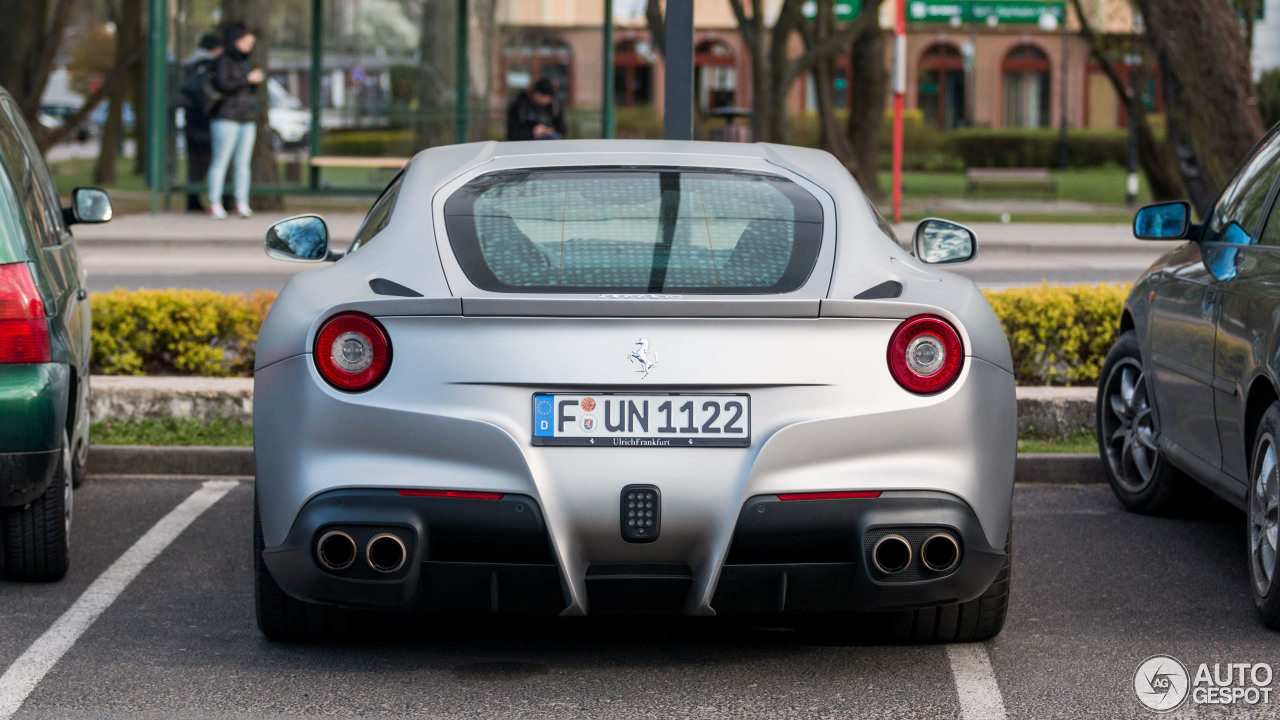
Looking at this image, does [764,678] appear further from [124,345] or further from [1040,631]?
[124,345]

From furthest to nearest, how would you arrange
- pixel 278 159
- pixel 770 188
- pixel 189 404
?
pixel 278 159, pixel 189 404, pixel 770 188

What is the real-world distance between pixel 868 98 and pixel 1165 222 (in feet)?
70.2

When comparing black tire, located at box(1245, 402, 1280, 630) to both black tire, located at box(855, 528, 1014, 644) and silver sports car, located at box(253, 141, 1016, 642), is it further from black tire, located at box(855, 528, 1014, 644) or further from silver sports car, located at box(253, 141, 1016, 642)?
silver sports car, located at box(253, 141, 1016, 642)

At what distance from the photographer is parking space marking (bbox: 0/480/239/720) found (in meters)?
4.13

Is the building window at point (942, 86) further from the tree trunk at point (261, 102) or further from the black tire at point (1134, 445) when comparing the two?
the black tire at point (1134, 445)

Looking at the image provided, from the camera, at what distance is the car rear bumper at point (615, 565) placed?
3.83 meters

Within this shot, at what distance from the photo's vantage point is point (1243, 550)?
5.74 m

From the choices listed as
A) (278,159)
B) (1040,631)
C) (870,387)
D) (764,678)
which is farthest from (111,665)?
(278,159)

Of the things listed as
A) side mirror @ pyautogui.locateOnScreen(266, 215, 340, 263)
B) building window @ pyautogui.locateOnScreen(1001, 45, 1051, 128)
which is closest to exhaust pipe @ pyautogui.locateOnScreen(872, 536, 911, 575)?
side mirror @ pyautogui.locateOnScreen(266, 215, 340, 263)

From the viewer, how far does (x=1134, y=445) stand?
20.8 ft

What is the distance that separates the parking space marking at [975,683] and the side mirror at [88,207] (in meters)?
3.53

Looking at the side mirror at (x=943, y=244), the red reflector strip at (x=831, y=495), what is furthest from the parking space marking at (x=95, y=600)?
the side mirror at (x=943, y=244)

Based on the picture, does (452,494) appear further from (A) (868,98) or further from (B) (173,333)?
(A) (868,98)

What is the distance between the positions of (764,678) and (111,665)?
173 centimetres
